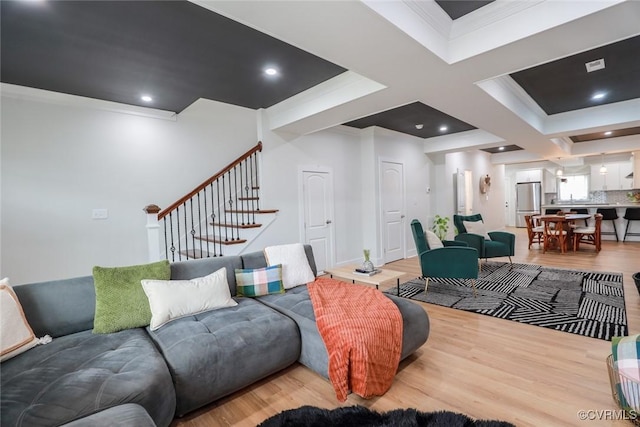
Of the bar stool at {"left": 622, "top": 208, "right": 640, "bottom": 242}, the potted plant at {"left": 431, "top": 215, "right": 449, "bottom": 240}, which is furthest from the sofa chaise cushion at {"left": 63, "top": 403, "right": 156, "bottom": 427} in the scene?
the bar stool at {"left": 622, "top": 208, "right": 640, "bottom": 242}

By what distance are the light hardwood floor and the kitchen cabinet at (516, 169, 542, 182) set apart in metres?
9.12

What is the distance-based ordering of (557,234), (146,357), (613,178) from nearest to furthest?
(146,357) < (557,234) < (613,178)

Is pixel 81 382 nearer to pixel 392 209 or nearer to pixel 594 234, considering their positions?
pixel 392 209

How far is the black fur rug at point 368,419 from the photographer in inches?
64.8

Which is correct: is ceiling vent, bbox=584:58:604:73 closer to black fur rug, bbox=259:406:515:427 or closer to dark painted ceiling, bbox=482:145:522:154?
black fur rug, bbox=259:406:515:427

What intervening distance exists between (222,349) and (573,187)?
38.8ft

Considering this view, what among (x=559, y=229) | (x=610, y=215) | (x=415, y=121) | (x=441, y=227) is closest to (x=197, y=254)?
(x=415, y=121)

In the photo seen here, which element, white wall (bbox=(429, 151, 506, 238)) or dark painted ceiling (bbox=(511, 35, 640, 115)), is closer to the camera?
dark painted ceiling (bbox=(511, 35, 640, 115))

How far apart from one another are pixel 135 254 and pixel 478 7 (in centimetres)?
483

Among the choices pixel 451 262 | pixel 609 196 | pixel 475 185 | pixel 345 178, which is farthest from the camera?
pixel 609 196

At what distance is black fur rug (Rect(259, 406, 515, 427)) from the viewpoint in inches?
64.8

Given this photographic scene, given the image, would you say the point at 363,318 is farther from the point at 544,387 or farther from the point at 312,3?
the point at 312,3

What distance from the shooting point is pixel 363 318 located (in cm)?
213

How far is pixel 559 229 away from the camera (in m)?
6.45
